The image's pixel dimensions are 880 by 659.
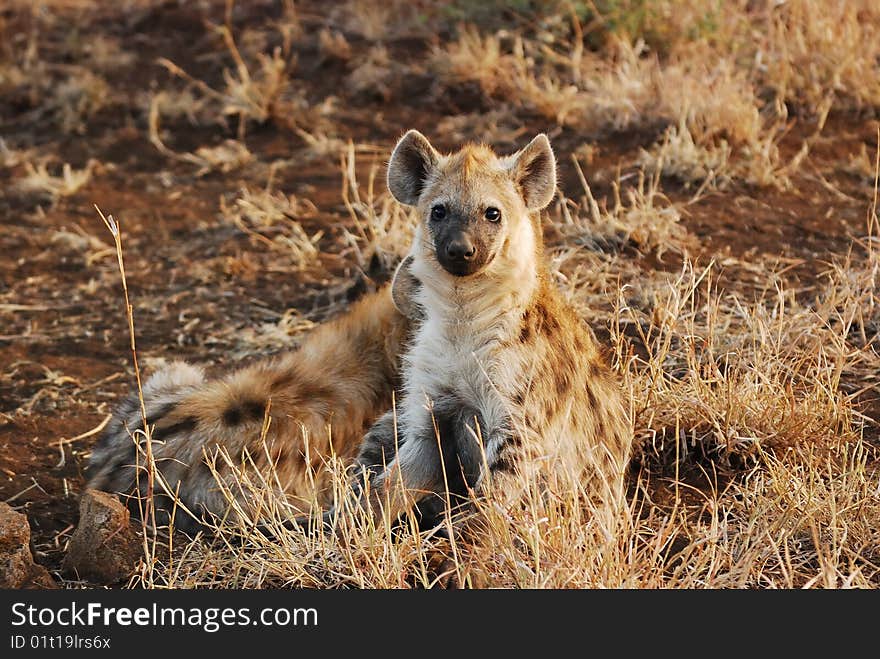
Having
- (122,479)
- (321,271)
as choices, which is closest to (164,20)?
(321,271)

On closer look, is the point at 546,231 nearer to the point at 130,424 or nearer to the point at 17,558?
the point at 130,424

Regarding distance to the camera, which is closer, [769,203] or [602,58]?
[769,203]

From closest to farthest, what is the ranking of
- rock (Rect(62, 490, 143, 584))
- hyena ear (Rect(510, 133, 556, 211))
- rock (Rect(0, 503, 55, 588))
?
rock (Rect(0, 503, 55, 588)) < rock (Rect(62, 490, 143, 584)) < hyena ear (Rect(510, 133, 556, 211))

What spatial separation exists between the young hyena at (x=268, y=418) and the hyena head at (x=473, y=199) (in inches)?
20.2

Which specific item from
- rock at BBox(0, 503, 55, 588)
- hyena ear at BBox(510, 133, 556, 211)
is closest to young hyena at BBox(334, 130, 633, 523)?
hyena ear at BBox(510, 133, 556, 211)

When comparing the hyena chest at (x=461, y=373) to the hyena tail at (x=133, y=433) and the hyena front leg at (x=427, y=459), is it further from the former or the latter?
the hyena tail at (x=133, y=433)

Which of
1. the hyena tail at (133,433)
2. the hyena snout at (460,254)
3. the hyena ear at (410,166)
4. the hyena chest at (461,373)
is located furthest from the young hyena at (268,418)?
the hyena snout at (460,254)

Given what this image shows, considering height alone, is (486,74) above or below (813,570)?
above

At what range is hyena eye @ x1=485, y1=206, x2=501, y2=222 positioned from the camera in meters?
3.98

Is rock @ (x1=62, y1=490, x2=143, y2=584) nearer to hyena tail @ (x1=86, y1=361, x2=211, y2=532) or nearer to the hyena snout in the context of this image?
hyena tail @ (x1=86, y1=361, x2=211, y2=532)

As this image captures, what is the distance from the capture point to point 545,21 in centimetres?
778

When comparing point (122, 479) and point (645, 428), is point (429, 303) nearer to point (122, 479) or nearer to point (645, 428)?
point (645, 428)

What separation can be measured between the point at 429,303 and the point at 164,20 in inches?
241

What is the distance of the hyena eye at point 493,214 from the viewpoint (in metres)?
3.98
